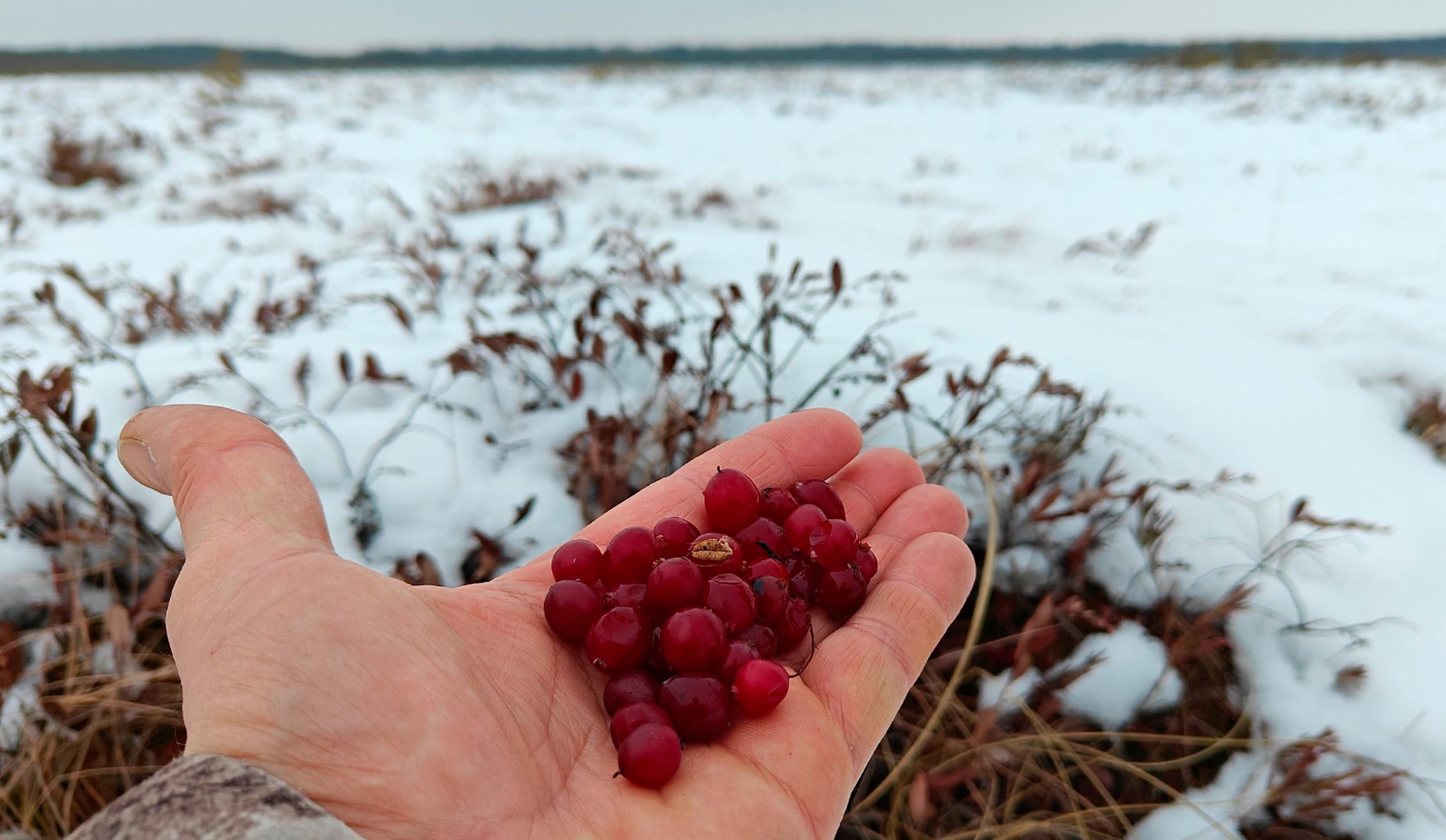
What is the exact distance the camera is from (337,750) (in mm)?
1380

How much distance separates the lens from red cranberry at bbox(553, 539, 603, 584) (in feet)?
6.26

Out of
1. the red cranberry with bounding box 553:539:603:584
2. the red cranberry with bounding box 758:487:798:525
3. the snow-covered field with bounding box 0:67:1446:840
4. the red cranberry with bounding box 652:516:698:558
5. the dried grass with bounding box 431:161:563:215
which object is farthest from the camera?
the dried grass with bounding box 431:161:563:215

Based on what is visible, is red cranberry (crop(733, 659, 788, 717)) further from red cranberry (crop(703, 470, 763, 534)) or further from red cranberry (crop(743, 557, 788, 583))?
red cranberry (crop(703, 470, 763, 534))

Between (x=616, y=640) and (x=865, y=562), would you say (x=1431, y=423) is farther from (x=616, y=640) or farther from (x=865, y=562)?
(x=616, y=640)

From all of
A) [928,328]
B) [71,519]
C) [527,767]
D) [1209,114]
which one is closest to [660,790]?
[527,767]

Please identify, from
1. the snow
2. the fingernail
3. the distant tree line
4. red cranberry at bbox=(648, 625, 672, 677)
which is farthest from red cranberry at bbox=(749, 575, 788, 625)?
the distant tree line

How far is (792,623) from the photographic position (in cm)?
192

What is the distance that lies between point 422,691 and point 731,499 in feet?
3.08

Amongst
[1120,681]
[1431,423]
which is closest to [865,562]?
[1120,681]

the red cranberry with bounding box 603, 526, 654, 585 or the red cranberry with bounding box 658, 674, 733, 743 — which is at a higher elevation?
the red cranberry with bounding box 603, 526, 654, 585

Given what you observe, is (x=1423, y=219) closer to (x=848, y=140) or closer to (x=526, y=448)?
(x=848, y=140)

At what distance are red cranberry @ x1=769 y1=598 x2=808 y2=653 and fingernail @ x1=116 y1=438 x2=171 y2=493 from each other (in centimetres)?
150

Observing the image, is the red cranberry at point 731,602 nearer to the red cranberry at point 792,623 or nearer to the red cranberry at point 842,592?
the red cranberry at point 792,623

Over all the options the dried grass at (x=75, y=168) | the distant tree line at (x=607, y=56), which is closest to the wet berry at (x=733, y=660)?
the dried grass at (x=75, y=168)
